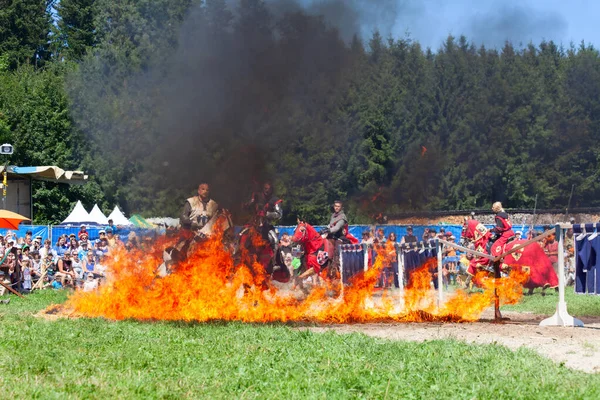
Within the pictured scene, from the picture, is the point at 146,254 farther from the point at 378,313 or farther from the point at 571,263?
the point at 571,263

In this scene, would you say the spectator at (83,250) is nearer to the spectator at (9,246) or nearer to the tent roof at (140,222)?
the tent roof at (140,222)

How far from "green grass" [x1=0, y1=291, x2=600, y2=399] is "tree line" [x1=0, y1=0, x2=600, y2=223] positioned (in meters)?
6.03

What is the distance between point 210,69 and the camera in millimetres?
17141

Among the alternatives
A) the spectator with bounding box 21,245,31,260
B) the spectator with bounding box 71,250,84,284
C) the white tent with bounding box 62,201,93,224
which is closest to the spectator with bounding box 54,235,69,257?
the spectator with bounding box 71,250,84,284

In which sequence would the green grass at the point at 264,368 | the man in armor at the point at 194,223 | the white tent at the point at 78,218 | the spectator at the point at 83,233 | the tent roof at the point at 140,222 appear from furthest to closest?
the white tent at the point at 78,218
the spectator at the point at 83,233
the tent roof at the point at 140,222
the man in armor at the point at 194,223
the green grass at the point at 264,368

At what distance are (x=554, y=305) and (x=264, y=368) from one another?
9.79m

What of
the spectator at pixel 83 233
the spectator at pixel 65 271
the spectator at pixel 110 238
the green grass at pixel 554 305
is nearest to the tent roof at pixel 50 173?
the spectator at pixel 83 233

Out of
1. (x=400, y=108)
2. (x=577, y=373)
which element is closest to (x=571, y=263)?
(x=400, y=108)

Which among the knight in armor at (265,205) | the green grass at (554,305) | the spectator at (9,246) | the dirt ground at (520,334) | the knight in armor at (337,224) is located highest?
the knight in armor at (265,205)

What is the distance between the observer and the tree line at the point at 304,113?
1661 centimetres

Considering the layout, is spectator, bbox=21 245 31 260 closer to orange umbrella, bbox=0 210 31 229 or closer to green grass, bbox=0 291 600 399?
orange umbrella, bbox=0 210 31 229

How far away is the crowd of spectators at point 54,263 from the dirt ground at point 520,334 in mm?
11000

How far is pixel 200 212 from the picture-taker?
15.2m

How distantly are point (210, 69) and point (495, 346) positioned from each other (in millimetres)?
10027
